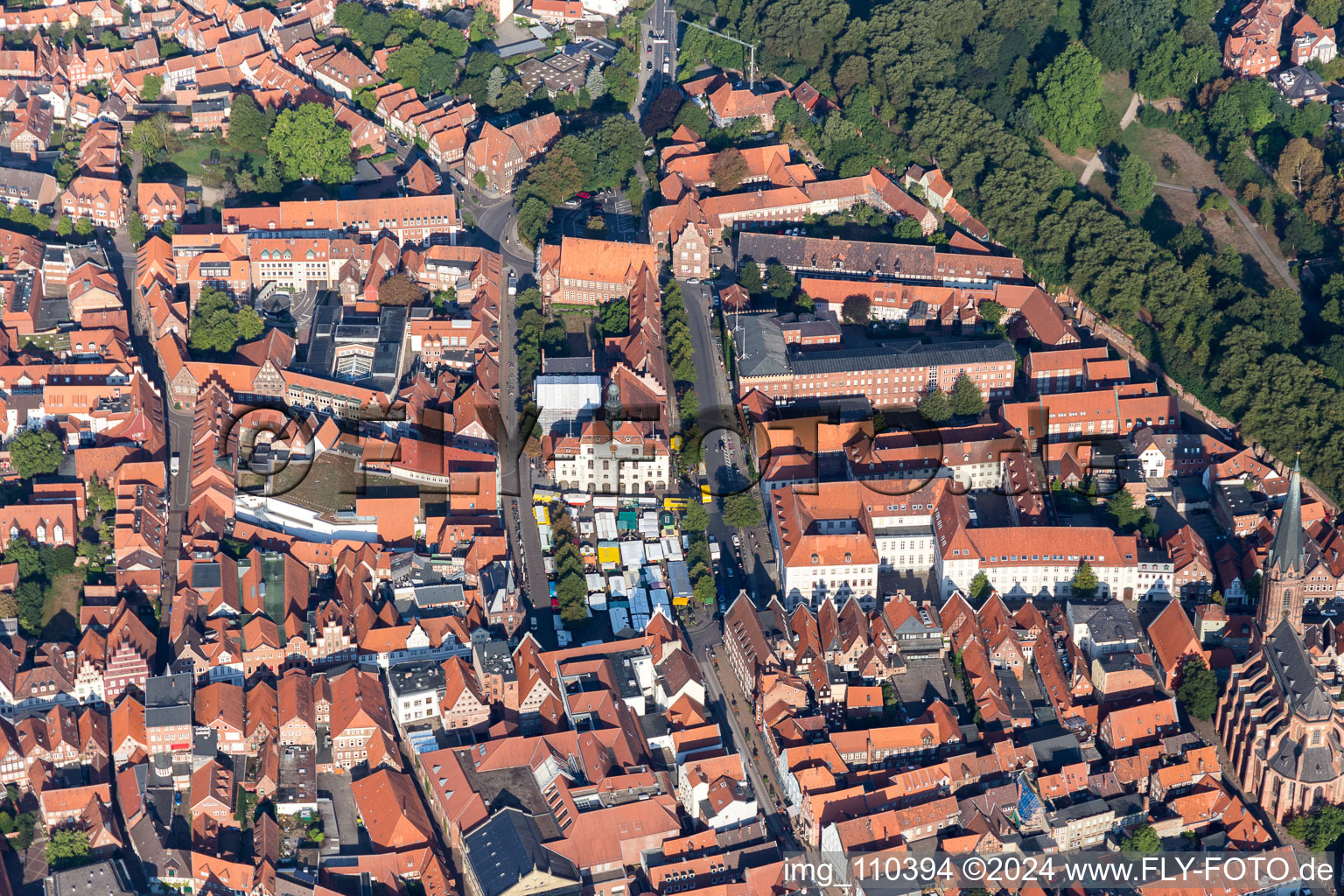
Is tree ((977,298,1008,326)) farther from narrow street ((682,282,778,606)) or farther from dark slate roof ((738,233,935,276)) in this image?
narrow street ((682,282,778,606))

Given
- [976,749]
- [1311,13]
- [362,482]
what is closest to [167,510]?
[362,482]

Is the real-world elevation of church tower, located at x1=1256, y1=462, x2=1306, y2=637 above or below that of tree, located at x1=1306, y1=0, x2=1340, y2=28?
below

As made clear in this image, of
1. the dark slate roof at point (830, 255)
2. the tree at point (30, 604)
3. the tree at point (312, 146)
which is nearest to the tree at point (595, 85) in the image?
the tree at point (312, 146)

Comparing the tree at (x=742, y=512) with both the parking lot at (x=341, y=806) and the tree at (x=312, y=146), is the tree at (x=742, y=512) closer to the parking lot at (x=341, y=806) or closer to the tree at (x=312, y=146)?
the parking lot at (x=341, y=806)

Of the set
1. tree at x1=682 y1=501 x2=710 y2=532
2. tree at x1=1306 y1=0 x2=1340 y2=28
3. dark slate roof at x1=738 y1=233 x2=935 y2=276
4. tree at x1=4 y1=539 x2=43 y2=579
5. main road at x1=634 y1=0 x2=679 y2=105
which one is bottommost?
tree at x1=4 y1=539 x2=43 y2=579

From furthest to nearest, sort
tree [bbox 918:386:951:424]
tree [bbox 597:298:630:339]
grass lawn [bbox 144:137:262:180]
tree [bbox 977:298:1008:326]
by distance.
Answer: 1. grass lawn [bbox 144:137:262:180]
2. tree [bbox 977:298:1008:326]
3. tree [bbox 597:298:630:339]
4. tree [bbox 918:386:951:424]

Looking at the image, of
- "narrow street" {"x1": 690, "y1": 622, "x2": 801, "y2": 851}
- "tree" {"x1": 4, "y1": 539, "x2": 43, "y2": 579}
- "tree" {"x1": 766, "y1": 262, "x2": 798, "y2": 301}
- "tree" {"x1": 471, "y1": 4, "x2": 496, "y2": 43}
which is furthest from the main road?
"tree" {"x1": 4, "y1": 539, "x2": 43, "y2": 579}

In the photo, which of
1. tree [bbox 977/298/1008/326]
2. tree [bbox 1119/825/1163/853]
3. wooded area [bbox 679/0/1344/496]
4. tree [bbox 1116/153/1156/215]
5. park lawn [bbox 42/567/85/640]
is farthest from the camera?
tree [bbox 1116/153/1156/215]
